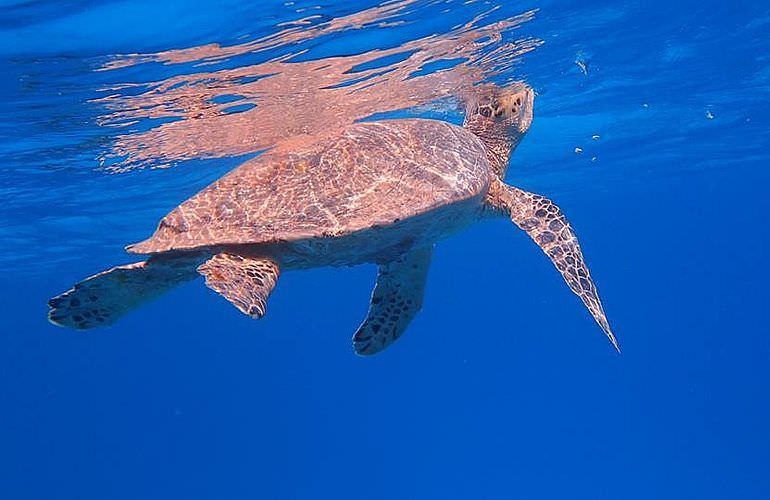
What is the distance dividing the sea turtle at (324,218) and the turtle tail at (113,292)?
0.01m

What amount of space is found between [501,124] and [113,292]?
6.00 metres

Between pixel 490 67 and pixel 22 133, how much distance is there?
9939 millimetres

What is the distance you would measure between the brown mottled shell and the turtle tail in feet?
0.85

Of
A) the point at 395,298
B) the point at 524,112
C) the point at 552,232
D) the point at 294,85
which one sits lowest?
the point at 395,298

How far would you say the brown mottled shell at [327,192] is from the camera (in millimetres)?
5859

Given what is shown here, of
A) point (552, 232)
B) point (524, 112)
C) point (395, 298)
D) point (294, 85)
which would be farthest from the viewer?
point (294, 85)

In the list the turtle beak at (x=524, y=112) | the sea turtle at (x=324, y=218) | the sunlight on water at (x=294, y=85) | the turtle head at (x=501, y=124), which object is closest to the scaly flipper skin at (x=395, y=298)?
the sea turtle at (x=324, y=218)

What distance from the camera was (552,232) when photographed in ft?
23.9

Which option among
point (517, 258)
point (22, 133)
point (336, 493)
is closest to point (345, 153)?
point (22, 133)

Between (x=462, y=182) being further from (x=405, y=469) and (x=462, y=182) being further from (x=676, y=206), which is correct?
(x=405, y=469)

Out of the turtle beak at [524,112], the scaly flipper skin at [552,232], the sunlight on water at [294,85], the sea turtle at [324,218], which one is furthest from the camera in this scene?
the sunlight on water at [294,85]

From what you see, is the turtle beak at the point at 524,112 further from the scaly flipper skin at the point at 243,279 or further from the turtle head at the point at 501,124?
the scaly flipper skin at the point at 243,279

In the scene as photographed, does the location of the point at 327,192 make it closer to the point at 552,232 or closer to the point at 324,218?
the point at 324,218

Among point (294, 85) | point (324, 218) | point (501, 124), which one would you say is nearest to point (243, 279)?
point (324, 218)
